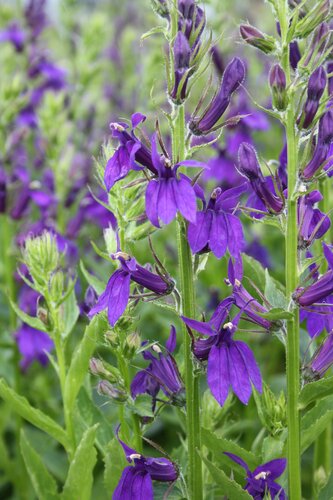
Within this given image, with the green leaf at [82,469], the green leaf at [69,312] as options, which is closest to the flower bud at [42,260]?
the green leaf at [69,312]

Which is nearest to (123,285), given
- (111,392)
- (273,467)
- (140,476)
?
(111,392)

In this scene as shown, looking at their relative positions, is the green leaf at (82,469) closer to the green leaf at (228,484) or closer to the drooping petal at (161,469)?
the drooping petal at (161,469)

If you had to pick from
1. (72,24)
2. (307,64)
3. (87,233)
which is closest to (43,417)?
(307,64)

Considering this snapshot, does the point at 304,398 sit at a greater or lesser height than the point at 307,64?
lesser

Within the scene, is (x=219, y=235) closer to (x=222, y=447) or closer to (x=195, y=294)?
(x=195, y=294)

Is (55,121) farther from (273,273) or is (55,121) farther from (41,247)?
(41,247)
